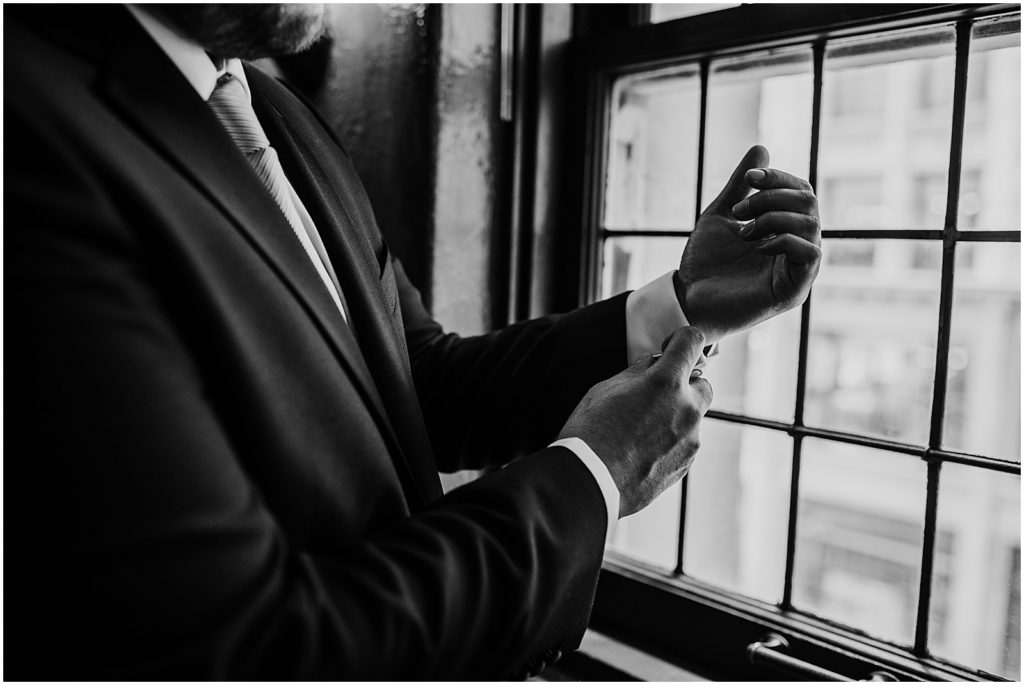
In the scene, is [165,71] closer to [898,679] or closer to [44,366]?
[44,366]

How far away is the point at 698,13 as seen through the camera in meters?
1.36

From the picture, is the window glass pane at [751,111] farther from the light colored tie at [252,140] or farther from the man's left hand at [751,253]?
the light colored tie at [252,140]

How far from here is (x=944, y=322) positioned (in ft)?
3.65

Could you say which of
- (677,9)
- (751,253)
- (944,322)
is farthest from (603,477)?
(677,9)

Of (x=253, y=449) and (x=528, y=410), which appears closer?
(x=253, y=449)

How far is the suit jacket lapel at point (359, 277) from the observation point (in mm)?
884

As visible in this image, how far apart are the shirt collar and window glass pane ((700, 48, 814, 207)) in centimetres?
94

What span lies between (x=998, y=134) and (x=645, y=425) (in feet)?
3.51

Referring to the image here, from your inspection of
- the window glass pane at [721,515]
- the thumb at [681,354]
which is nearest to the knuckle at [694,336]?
the thumb at [681,354]

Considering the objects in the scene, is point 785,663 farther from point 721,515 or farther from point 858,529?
point 858,529

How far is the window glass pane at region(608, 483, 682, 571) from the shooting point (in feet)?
5.28

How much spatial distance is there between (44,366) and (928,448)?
47.7 inches

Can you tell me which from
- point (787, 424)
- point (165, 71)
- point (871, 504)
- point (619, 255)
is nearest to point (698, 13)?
point (619, 255)

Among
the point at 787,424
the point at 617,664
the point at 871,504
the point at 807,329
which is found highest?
the point at 807,329
